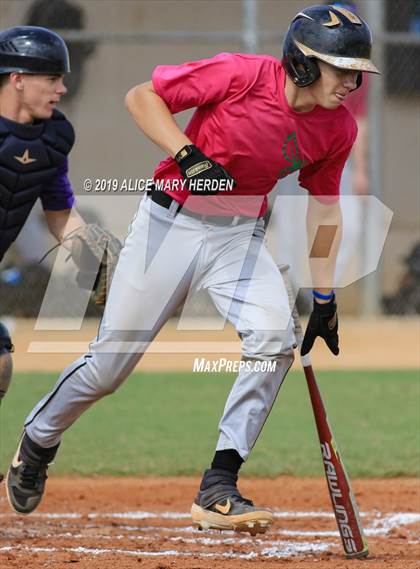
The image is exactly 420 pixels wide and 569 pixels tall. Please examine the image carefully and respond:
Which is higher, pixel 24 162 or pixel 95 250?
pixel 24 162

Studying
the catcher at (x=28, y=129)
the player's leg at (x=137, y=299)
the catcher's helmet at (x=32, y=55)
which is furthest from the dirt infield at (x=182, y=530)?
the catcher's helmet at (x=32, y=55)

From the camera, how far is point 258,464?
669cm

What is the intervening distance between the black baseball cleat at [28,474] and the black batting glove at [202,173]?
140 cm

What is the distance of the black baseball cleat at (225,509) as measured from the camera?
4184 mm

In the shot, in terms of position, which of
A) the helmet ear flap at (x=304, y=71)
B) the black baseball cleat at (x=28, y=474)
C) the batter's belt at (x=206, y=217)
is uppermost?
the helmet ear flap at (x=304, y=71)

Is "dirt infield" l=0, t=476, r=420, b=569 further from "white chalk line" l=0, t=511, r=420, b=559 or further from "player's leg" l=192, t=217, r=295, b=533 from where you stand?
"player's leg" l=192, t=217, r=295, b=533

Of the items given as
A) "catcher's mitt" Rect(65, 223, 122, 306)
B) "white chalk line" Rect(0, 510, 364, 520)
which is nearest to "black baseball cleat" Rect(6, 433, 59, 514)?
"white chalk line" Rect(0, 510, 364, 520)

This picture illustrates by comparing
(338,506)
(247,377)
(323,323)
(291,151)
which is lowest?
(338,506)

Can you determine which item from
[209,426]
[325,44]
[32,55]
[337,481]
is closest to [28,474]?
[337,481]

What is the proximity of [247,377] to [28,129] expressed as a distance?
1338 millimetres

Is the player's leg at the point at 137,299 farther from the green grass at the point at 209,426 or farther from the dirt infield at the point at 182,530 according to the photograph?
the green grass at the point at 209,426

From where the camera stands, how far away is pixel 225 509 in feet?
13.9

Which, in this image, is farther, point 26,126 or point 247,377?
point 26,126

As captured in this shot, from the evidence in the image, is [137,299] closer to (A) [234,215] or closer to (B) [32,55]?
(A) [234,215]
